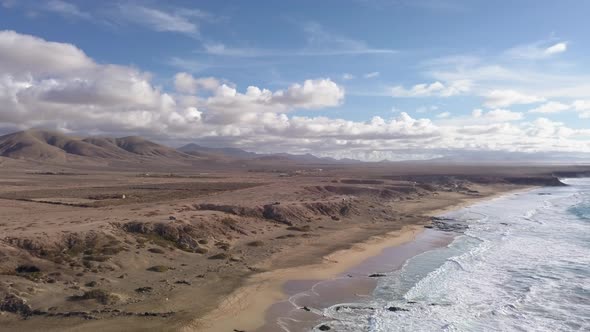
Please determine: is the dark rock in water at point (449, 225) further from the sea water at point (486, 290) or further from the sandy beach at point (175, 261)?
the sea water at point (486, 290)

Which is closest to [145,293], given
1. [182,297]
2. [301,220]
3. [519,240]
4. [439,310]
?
[182,297]

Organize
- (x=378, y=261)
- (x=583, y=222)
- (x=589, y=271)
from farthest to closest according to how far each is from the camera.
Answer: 1. (x=583, y=222)
2. (x=378, y=261)
3. (x=589, y=271)

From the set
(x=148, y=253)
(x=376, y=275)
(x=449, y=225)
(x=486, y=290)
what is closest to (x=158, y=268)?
(x=148, y=253)

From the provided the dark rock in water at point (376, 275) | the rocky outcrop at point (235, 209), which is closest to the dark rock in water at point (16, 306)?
the dark rock in water at point (376, 275)

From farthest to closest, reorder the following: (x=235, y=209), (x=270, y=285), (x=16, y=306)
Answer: (x=235, y=209)
(x=270, y=285)
(x=16, y=306)

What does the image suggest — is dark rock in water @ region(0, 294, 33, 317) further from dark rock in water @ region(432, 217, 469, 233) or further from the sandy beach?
dark rock in water @ region(432, 217, 469, 233)

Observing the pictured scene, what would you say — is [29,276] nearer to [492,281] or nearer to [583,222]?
[492,281]

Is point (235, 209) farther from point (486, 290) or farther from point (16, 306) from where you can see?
point (16, 306)
